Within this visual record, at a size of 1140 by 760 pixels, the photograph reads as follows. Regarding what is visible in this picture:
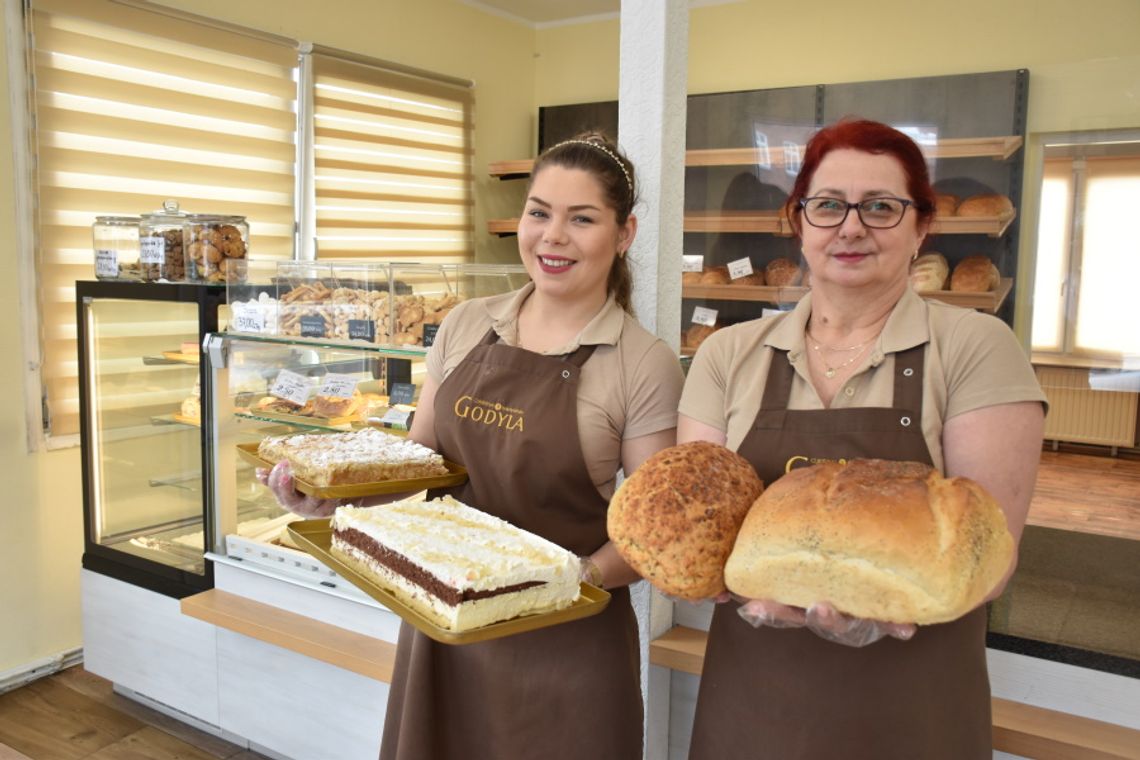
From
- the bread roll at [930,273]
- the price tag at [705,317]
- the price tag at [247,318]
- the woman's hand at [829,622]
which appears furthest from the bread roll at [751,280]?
the woman's hand at [829,622]

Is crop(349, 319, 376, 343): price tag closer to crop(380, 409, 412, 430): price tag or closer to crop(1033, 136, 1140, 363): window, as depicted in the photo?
crop(380, 409, 412, 430): price tag

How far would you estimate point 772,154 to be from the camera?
4.69 meters

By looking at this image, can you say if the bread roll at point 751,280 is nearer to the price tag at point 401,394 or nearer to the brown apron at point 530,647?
the price tag at point 401,394

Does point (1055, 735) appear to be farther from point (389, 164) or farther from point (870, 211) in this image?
point (389, 164)

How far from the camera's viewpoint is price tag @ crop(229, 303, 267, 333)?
288 centimetres

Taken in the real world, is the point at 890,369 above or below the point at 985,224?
below

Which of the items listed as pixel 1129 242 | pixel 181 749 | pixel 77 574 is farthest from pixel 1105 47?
pixel 77 574

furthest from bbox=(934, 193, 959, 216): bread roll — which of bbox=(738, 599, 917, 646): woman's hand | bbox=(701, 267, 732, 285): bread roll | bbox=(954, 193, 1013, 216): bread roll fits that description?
bbox=(738, 599, 917, 646): woman's hand

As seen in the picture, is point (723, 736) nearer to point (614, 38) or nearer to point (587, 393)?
point (587, 393)

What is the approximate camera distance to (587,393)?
1.68m

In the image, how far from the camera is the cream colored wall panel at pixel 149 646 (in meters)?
3.10

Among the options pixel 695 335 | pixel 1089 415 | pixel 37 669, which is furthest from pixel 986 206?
pixel 37 669

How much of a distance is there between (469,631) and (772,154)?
3.91 meters

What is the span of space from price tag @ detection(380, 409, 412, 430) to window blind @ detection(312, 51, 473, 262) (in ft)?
7.32
